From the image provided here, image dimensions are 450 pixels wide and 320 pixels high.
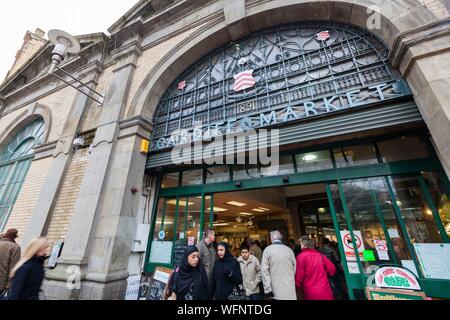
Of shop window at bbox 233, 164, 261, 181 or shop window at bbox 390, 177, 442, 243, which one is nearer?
shop window at bbox 390, 177, 442, 243

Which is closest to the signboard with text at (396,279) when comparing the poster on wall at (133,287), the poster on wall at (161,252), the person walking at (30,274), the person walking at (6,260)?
the poster on wall at (161,252)

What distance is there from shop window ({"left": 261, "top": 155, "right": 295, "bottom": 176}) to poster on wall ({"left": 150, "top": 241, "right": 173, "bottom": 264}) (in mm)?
3194

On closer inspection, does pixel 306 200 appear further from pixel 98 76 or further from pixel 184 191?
pixel 98 76

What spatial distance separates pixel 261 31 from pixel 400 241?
6.25 meters

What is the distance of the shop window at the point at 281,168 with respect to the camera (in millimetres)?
4689

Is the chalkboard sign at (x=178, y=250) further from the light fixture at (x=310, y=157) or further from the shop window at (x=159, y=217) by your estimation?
the light fixture at (x=310, y=157)

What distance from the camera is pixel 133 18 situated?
8.06 metres

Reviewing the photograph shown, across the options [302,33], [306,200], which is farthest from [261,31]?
[306,200]

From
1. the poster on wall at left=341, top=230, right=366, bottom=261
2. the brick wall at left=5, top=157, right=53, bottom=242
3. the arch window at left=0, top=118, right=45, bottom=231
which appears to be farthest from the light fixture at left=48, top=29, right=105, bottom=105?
the poster on wall at left=341, top=230, right=366, bottom=261

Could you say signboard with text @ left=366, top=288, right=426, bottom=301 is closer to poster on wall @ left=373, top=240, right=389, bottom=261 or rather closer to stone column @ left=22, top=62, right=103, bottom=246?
poster on wall @ left=373, top=240, right=389, bottom=261

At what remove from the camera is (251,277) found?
4188mm

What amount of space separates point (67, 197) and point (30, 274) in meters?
4.09

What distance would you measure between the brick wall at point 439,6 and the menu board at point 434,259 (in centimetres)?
386

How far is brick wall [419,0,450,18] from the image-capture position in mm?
3454
